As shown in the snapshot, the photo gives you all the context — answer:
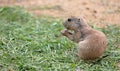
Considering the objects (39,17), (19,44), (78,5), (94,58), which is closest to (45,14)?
(39,17)

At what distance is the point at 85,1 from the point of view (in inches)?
447

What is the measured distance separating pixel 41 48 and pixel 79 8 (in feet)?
12.2

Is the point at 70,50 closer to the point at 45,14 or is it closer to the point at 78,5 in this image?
the point at 45,14

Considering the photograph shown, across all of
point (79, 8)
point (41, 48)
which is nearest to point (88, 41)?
point (41, 48)

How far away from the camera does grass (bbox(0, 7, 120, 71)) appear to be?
6.37 m

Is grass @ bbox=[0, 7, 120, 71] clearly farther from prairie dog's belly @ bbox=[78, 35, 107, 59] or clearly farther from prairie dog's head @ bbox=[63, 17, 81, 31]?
prairie dog's head @ bbox=[63, 17, 81, 31]

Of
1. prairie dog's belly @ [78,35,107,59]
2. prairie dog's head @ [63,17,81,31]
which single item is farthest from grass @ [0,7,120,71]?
prairie dog's head @ [63,17,81,31]

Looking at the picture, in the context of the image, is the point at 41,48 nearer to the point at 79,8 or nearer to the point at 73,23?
the point at 73,23

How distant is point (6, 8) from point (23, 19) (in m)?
0.67

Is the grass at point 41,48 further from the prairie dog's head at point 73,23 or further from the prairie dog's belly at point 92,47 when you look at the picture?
the prairie dog's head at point 73,23

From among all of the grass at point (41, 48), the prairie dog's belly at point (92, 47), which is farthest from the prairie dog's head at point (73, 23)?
the prairie dog's belly at point (92, 47)

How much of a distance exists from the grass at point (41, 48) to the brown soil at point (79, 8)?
0.87 meters

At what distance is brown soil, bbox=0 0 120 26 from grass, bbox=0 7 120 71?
87cm

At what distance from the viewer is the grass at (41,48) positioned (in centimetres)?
637
